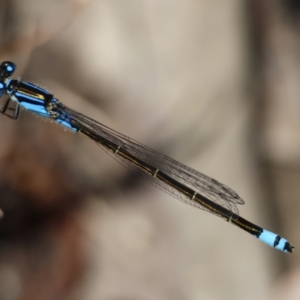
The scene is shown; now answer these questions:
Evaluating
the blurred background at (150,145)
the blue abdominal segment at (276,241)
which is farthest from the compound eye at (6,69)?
the blue abdominal segment at (276,241)

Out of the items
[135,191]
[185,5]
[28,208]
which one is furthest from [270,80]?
[28,208]

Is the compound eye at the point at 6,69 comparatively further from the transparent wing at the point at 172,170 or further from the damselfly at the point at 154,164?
the transparent wing at the point at 172,170

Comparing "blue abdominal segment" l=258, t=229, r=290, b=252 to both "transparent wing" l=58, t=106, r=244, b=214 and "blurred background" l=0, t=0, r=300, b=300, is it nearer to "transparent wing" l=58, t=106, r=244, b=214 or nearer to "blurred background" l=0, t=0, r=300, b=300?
"transparent wing" l=58, t=106, r=244, b=214

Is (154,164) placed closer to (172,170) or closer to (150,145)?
(172,170)

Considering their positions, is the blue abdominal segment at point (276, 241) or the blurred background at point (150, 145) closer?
the blue abdominal segment at point (276, 241)

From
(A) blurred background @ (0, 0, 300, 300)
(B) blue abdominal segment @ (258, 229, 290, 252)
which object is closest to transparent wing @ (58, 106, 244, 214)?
(B) blue abdominal segment @ (258, 229, 290, 252)
